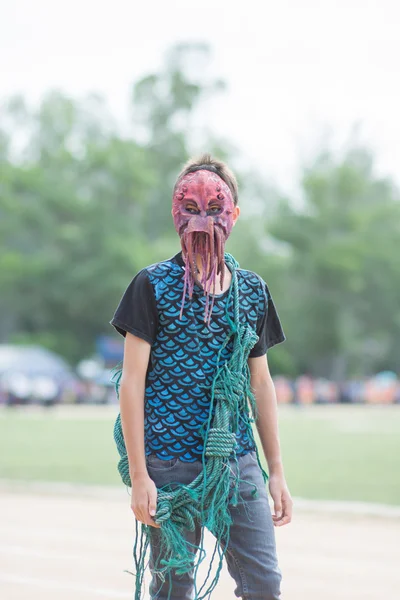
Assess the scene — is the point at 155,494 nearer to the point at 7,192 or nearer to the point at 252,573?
the point at 252,573

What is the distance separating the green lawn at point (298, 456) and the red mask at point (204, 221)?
8.38 meters

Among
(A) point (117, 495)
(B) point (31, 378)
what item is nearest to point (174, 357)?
(A) point (117, 495)

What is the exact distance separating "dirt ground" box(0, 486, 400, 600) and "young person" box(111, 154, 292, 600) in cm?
287

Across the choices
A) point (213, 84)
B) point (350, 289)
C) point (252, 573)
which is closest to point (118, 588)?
point (252, 573)

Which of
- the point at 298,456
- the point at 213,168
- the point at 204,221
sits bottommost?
the point at 204,221

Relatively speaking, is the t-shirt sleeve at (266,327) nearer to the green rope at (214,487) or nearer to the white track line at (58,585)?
the green rope at (214,487)

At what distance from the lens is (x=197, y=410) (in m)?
3.88

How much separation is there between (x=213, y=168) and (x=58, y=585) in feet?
12.5

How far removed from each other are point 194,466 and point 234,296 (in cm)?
63

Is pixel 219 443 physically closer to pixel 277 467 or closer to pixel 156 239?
pixel 277 467

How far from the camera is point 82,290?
60500 millimetres

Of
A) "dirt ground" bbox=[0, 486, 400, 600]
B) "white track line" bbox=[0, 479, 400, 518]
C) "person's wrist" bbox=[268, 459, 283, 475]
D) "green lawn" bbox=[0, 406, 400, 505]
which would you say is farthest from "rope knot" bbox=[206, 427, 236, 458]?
"green lawn" bbox=[0, 406, 400, 505]

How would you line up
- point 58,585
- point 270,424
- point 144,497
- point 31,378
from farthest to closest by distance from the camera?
point 31,378 → point 58,585 → point 270,424 → point 144,497

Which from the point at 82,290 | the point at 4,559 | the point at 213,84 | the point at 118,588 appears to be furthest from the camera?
the point at 213,84
